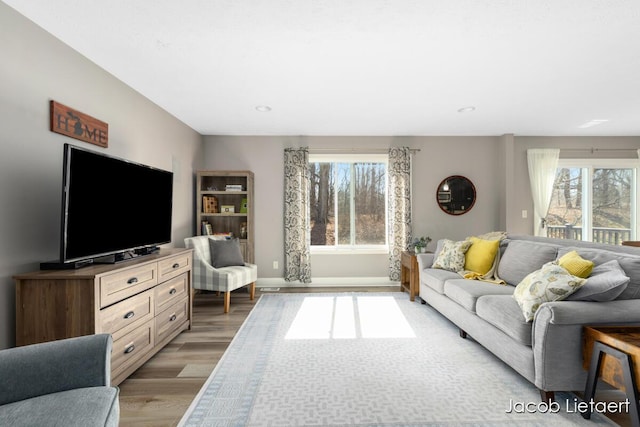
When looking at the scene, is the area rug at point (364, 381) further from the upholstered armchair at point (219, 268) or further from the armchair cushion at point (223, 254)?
the armchair cushion at point (223, 254)

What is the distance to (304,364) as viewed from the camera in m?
2.46

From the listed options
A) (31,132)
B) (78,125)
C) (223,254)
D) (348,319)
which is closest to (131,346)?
(31,132)

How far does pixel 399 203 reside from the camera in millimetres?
4977

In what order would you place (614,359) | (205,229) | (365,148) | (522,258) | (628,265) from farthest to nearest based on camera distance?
(365,148) → (205,229) → (522,258) → (628,265) → (614,359)

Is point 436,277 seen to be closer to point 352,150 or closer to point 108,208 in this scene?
point 352,150

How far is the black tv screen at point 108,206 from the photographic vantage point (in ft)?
6.45

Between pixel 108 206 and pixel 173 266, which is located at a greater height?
pixel 108 206

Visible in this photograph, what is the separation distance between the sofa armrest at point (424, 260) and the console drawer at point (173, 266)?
279 cm

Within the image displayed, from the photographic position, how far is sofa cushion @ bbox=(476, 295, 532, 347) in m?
2.07

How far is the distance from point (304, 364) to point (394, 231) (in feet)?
9.72

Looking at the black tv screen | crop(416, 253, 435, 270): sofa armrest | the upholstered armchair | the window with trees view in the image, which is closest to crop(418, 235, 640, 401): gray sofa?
crop(416, 253, 435, 270): sofa armrest

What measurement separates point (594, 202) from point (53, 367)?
682 centimetres

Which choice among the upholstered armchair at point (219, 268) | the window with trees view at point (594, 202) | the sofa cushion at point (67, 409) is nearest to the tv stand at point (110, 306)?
the sofa cushion at point (67, 409)

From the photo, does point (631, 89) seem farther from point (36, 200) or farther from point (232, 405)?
point (36, 200)
